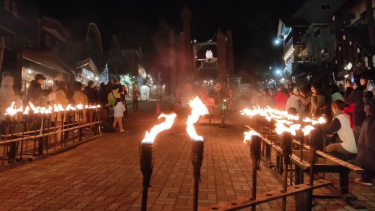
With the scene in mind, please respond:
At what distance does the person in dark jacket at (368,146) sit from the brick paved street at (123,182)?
348 mm

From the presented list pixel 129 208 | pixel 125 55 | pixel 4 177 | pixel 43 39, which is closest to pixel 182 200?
pixel 129 208

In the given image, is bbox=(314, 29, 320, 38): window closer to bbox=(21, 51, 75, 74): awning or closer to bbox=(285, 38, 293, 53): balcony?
bbox=(285, 38, 293, 53): balcony

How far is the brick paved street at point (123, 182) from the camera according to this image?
480 centimetres

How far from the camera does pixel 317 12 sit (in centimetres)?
3981

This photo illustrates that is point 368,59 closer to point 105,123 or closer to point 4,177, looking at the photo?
point 105,123

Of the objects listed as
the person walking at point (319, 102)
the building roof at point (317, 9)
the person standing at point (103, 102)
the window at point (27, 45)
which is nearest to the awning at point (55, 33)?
the window at point (27, 45)

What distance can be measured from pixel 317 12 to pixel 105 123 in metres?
36.3

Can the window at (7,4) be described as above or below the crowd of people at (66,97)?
above

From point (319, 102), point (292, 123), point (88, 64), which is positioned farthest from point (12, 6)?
point (292, 123)

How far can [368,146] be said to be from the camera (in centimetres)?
580

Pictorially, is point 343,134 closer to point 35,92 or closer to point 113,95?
point 35,92

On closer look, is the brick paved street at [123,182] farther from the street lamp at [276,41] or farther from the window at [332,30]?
the street lamp at [276,41]

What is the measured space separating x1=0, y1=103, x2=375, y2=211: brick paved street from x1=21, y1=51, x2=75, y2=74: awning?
1489 centimetres

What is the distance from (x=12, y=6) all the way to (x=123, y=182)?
2147 centimetres
